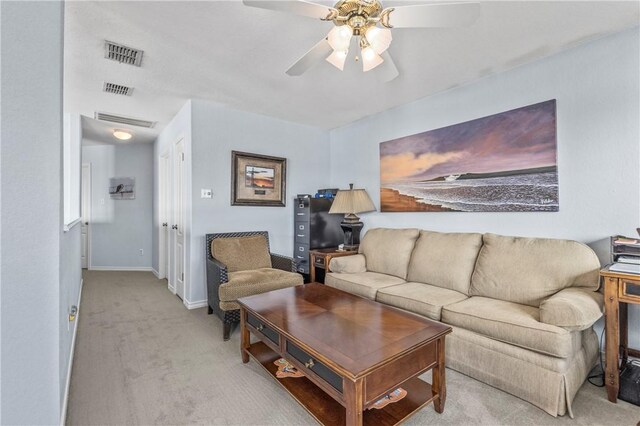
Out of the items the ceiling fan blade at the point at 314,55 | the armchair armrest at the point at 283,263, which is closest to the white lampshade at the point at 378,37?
the ceiling fan blade at the point at 314,55

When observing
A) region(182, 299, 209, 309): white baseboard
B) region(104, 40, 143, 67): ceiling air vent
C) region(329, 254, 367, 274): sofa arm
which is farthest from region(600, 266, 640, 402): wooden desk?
region(104, 40, 143, 67): ceiling air vent

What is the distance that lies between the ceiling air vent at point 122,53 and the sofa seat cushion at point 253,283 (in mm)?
2029

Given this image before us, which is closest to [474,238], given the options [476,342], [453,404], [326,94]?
[476,342]

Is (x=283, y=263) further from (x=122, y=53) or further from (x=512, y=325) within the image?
(x=122, y=53)

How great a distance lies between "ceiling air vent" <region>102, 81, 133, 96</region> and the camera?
295cm

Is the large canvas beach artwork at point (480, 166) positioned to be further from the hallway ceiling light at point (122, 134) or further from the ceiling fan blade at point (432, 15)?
the hallway ceiling light at point (122, 134)

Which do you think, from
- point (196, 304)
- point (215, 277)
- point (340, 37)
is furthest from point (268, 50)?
point (196, 304)

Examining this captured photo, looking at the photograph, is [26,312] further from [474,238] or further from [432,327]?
[474,238]

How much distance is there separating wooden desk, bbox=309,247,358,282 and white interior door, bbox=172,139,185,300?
1607 mm

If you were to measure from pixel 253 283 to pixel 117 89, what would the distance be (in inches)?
97.0

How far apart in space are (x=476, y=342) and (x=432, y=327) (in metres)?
0.56

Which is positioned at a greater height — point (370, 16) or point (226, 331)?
point (370, 16)

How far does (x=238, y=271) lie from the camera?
3105 millimetres

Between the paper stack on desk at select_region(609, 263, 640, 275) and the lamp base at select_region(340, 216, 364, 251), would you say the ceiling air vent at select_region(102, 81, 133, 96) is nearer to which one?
the lamp base at select_region(340, 216, 364, 251)
